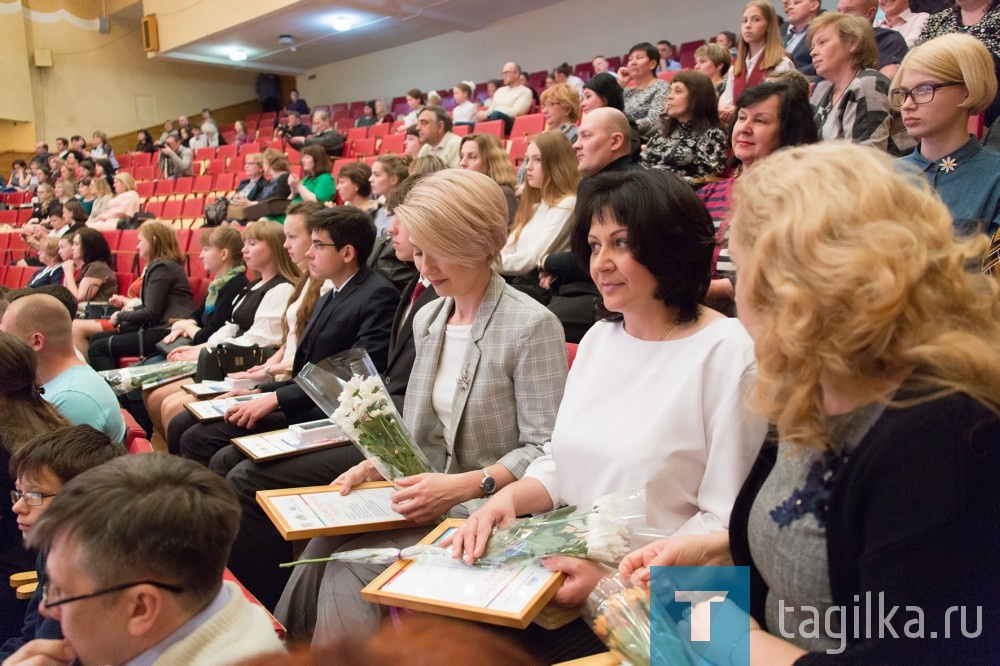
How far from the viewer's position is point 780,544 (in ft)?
3.38

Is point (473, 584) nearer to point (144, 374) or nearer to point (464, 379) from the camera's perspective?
point (464, 379)

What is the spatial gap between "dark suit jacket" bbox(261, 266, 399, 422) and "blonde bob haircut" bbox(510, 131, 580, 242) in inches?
29.9

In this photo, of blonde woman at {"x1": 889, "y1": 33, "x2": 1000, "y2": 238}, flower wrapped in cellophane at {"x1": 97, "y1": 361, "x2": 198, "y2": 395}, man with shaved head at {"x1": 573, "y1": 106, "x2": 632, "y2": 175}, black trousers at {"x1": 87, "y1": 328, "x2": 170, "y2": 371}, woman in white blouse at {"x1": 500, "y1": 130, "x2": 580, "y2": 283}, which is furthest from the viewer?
black trousers at {"x1": 87, "y1": 328, "x2": 170, "y2": 371}

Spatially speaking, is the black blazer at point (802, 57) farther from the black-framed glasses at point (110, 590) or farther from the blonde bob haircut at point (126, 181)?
the blonde bob haircut at point (126, 181)

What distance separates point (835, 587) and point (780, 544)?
0.34 feet

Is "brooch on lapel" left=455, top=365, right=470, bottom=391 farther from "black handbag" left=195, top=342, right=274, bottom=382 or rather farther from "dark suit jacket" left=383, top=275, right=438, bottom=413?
"black handbag" left=195, top=342, right=274, bottom=382

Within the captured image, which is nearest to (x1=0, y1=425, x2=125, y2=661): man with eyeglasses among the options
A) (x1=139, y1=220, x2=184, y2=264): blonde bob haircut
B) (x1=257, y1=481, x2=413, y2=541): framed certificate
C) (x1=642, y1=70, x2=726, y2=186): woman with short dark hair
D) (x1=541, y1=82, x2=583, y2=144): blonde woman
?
(x1=257, y1=481, x2=413, y2=541): framed certificate

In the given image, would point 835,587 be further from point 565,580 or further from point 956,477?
point 565,580

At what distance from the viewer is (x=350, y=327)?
295 centimetres

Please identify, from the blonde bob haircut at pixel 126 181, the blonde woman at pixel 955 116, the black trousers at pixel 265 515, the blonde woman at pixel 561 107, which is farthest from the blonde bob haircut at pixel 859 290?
the blonde bob haircut at pixel 126 181

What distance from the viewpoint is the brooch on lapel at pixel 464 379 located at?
6.27 ft

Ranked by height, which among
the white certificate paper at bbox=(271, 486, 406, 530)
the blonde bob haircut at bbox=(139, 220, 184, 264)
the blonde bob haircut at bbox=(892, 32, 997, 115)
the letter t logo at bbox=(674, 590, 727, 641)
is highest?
the blonde bob haircut at bbox=(892, 32, 997, 115)

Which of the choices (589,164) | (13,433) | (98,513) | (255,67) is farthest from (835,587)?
(255,67)

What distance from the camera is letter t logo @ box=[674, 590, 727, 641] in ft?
3.44
